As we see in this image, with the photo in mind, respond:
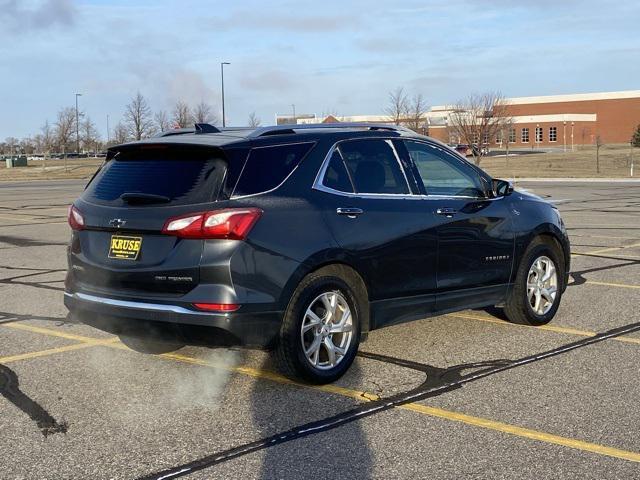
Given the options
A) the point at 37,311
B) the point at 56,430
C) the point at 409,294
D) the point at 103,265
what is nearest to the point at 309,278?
the point at 409,294

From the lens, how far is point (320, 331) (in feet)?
17.0

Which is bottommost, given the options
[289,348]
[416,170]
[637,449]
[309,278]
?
[637,449]

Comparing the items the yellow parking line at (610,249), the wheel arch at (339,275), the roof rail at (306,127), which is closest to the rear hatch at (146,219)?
the roof rail at (306,127)

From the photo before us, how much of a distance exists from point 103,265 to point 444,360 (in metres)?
2.63

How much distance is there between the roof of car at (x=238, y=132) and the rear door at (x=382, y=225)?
191 millimetres

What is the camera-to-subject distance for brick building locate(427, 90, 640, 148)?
106 metres

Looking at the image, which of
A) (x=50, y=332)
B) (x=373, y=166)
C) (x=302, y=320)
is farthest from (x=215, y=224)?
(x=50, y=332)

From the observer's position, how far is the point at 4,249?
1295 cm

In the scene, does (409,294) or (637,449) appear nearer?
(637,449)

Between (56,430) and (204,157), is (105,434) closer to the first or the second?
(56,430)

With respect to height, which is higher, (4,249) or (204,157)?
(204,157)

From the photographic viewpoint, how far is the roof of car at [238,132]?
17.0 ft

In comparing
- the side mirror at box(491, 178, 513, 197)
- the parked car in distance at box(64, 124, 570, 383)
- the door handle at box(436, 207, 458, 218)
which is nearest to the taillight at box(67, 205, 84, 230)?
the parked car in distance at box(64, 124, 570, 383)

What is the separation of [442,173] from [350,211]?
4.25 feet
